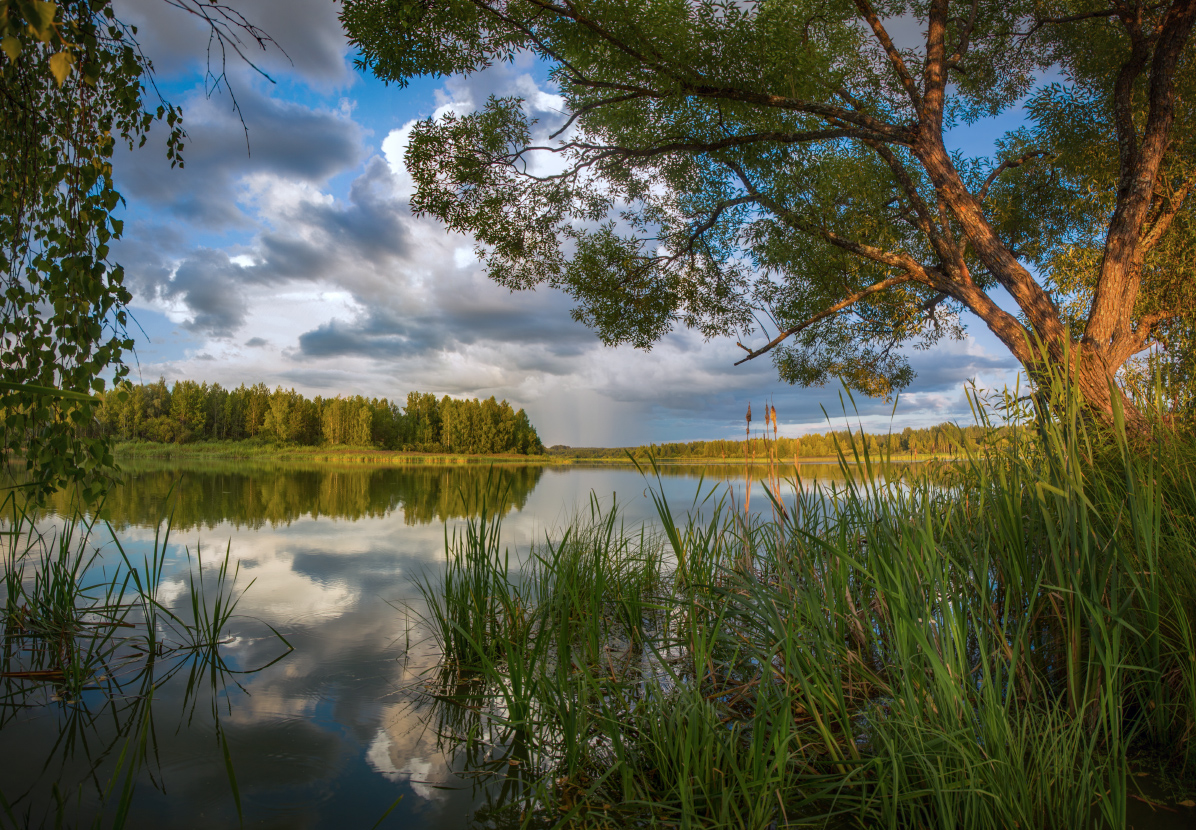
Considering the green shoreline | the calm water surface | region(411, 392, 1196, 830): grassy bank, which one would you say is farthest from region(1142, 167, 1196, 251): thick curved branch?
the green shoreline

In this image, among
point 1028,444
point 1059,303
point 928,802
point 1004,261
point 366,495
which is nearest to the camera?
point 928,802

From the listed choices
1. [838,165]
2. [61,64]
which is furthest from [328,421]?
[61,64]

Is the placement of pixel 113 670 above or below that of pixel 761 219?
below

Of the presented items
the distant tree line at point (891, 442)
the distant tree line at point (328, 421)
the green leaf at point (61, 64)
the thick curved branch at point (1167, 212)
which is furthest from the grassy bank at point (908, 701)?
the distant tree line at point (328, 421)

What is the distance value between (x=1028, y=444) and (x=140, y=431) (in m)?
58.3

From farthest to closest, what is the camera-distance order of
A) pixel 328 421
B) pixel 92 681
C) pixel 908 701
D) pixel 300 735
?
pixel 328 421
pixel 92 681
pixel 300 735
pixel 908 701

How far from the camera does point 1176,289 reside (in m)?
7.30

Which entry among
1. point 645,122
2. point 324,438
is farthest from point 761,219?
point 324,438

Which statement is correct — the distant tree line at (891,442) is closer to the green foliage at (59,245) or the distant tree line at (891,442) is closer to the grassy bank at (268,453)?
the green foliage at (59,245)

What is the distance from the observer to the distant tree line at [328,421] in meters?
48.9

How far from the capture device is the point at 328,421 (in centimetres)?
→ 5816

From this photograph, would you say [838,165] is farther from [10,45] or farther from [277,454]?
[277,454]

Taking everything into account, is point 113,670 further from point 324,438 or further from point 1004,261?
point 324,438

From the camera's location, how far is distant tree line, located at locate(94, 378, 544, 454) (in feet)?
160
